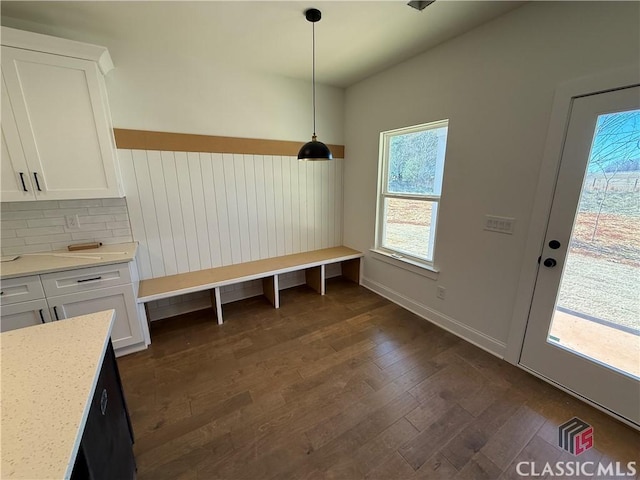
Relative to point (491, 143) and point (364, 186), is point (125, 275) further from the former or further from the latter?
point (491, 143)

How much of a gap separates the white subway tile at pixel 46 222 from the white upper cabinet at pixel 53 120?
0.34 metres

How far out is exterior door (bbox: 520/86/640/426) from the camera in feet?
5.12

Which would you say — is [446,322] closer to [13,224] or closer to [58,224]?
[58,224]

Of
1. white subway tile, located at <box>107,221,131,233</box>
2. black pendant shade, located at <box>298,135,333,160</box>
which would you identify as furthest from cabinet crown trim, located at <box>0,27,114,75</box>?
black pendant shade, located at <box>298,135,333,160</box>

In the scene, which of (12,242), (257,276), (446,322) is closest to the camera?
(12,242)

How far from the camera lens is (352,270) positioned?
3.87 metres

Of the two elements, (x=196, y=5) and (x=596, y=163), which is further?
(x=196, y=5)

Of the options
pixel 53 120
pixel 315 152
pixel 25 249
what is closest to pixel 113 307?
pixel 25 249

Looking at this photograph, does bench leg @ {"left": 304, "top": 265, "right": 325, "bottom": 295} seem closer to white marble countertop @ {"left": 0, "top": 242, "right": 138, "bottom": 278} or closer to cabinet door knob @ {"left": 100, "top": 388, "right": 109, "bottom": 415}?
white marble countertop @ {"left": 0, "top": 242, "right": 138, "bottom": 278}

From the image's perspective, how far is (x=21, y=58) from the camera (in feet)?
5.85

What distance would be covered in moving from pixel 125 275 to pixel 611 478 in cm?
334

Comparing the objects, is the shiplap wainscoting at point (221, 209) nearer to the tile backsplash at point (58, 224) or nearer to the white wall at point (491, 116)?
the tile backsplash at point (58, 224)

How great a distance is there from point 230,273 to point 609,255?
3.09m

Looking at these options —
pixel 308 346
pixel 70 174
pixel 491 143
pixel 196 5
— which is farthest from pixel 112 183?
pixel 491 143
